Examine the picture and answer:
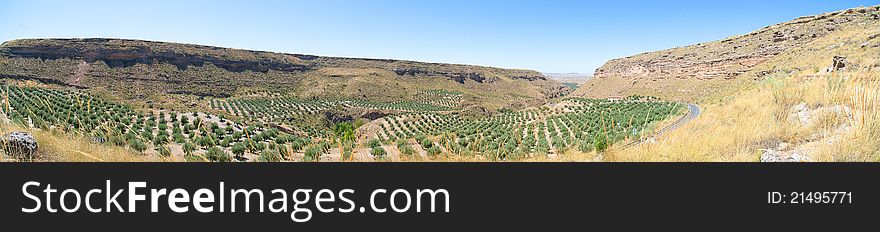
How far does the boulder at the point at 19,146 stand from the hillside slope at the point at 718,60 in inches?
1734

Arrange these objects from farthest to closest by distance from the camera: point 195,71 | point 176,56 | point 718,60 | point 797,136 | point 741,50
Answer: point 176,56
point 195,71
point 718,60
point 741,50
point 797,136

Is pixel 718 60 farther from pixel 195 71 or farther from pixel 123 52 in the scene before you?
pixel 123 52

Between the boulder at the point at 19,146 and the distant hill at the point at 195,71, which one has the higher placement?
the distant hill at the point at 195,71

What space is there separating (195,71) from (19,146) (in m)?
79.4

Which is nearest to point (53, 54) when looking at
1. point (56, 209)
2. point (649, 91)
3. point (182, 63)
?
point (182, 63)

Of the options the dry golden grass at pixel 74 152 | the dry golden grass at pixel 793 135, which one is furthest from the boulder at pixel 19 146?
the dry golden grass at pixel 793 135

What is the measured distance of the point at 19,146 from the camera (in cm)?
256

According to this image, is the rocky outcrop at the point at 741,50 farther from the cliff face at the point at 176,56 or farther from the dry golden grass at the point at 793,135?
the dry golden grass at the point at 793,135

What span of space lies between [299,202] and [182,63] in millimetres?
84010

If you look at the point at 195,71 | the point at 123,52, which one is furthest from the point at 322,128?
the point at 123,52

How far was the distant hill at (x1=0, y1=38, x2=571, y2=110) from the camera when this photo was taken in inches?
2185

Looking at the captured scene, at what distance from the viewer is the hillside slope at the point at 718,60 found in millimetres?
44875

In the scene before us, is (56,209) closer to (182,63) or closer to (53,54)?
(182,63)

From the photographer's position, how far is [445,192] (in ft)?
5.68
